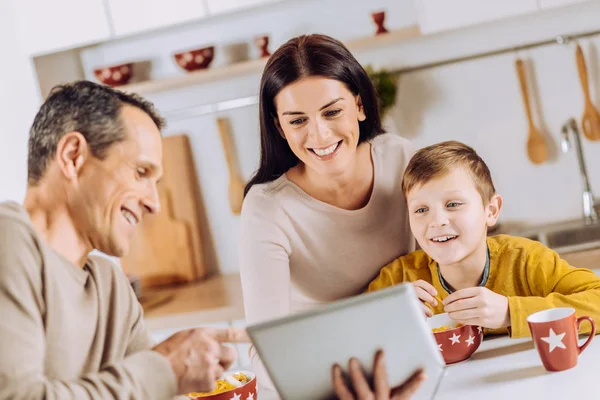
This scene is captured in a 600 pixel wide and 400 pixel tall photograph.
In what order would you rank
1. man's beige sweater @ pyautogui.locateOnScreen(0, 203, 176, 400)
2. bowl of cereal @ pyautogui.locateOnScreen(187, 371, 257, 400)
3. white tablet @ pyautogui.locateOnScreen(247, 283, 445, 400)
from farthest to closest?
bowl of cereal @ pyautogui.locateOnScreen(187, 371, 257, 400)
white tablet @ pyautogui.locateOnScreen(247, 283, 445, 400)
man's beige sweater @ pyautogui.locateOnScreen(0, 203, 176, 400)

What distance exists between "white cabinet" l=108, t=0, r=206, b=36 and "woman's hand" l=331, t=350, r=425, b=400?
199 cm

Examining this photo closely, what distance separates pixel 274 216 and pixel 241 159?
1494 mm

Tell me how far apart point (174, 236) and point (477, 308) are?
1985 mm

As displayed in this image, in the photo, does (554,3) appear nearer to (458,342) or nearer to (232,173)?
(232,173)

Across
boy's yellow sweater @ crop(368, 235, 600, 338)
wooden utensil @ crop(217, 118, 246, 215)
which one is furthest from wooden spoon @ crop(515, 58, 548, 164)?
boy's yellow sweater @ crop(368, 235, 600, 338)

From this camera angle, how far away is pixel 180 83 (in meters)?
3.04

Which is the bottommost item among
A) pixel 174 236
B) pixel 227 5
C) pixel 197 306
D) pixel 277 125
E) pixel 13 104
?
pixel 197 306

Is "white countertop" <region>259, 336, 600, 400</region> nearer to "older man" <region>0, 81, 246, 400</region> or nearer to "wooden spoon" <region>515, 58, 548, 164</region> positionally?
"older man" <region>0, 81, 246, 400</region>

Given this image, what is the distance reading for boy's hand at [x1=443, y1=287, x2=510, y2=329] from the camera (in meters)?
1.37

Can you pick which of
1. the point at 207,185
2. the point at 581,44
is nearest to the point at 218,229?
the point at 207,185

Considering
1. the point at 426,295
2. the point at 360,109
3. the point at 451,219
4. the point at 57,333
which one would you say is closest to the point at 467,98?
the point at 360,109

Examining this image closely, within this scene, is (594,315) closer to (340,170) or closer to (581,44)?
(340,170)

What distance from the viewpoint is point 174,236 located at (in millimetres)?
3186

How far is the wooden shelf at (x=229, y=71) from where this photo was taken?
2738 millimetres
